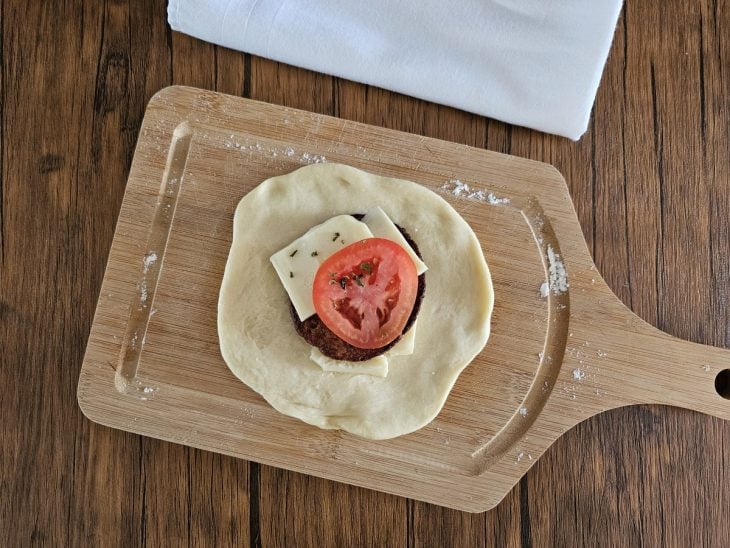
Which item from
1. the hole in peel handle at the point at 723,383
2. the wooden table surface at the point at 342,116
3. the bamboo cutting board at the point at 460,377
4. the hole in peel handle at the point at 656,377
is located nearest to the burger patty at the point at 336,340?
the bamboo cutting board at the point at 460,377

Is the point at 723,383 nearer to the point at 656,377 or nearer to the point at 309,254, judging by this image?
the point at 656,377

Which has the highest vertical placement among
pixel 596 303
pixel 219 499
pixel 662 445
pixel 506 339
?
pixel 596 303

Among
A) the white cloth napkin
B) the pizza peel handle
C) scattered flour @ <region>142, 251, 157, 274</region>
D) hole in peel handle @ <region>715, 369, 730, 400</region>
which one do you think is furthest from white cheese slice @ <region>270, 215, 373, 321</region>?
hole in peel handle @ <region>715, 369, 730, 400</region>

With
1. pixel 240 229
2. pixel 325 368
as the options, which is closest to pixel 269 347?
pixel 325 368

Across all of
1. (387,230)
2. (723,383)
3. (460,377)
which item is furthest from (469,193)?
(723,383)

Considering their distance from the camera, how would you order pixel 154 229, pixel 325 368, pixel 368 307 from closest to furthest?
pixel 368 307
pixel 325 368
pixel 154 229

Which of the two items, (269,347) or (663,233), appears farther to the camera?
(663,233)

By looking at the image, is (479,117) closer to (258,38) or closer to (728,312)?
(258,38)

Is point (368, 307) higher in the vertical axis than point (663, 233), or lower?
lower
